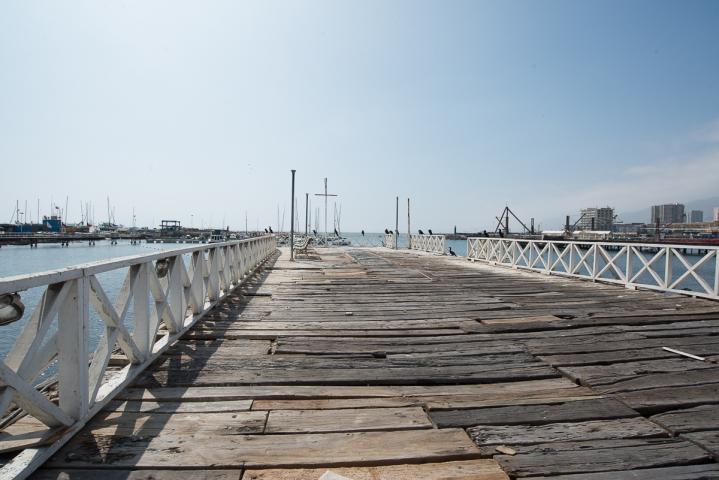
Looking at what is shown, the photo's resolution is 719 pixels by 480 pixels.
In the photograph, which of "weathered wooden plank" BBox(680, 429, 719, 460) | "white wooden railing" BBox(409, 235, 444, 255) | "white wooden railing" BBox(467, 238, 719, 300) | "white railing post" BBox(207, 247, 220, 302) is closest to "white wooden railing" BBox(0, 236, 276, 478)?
"white railing post" BBox(207, 247, 220, 302)

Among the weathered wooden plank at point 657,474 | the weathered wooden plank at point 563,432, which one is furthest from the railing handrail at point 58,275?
the weathered wooden plank at point 657,474

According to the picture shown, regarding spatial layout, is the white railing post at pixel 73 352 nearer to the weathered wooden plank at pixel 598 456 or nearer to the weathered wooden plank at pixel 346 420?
the weathered wooden plank at pixel 346 420

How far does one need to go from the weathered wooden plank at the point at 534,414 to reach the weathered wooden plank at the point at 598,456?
311 mm

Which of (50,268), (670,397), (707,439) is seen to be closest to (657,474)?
(707,439)

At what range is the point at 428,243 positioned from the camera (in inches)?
1127

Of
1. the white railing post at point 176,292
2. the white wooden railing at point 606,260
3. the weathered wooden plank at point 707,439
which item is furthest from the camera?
the white wooden railing at point 606,260

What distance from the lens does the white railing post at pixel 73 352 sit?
2.48 meters

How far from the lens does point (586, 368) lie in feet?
12.6

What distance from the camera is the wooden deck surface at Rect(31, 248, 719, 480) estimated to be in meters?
2.25

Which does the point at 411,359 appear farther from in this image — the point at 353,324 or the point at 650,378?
the point at 650,378

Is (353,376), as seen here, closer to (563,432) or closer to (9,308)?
(563,432)

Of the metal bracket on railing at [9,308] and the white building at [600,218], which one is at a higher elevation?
the white building at [600,218]

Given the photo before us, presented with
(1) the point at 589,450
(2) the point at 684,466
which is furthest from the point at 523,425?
(2) the point at 684,466

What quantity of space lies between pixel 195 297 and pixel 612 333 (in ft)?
19.1
